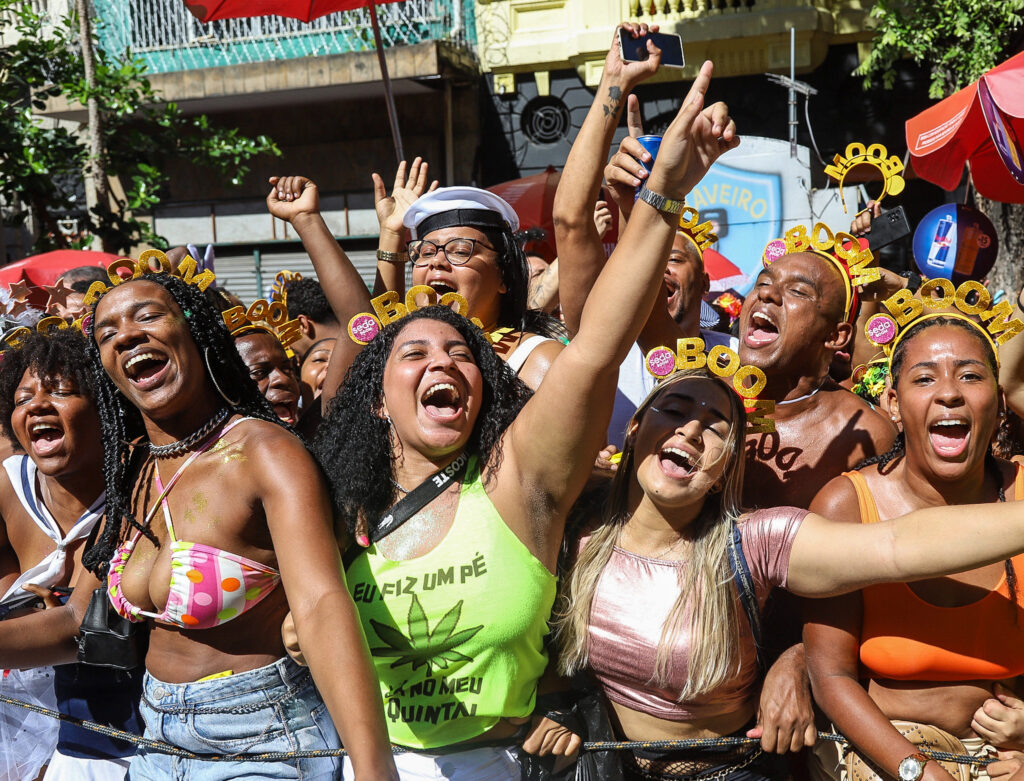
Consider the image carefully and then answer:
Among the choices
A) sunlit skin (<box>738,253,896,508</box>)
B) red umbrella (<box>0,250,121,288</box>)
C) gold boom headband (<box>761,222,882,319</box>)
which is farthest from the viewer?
red umbrella (<box>0,250,121,288</box>)

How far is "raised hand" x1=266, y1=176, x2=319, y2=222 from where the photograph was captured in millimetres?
3623

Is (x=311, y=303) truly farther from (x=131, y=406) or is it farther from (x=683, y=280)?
(x=131, y=406)

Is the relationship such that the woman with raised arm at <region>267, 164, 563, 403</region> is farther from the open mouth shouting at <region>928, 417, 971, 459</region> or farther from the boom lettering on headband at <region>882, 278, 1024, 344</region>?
the open mouth shouting at <region>928, 417, 971, 459</region>

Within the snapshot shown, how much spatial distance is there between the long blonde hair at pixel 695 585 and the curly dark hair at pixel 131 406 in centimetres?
89

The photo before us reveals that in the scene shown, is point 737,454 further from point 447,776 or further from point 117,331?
point 117,331

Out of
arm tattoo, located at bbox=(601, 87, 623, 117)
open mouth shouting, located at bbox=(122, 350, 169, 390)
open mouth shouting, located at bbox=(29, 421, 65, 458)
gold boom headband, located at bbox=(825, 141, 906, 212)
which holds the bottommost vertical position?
open mouth shouting, located at bbox=(29, 421, 65, 458)

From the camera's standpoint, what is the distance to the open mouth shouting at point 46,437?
3201 millimetres

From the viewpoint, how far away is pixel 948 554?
7.23 feet

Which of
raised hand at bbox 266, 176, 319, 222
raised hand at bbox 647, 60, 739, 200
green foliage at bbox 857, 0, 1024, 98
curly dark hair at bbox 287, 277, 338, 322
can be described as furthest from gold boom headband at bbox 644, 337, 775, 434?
green foliage at bbox 857, 0, 1024, 98

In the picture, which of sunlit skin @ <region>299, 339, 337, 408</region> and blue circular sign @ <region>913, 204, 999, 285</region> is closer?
sunlit skin @ <region>299, 339, 337, 408</region>

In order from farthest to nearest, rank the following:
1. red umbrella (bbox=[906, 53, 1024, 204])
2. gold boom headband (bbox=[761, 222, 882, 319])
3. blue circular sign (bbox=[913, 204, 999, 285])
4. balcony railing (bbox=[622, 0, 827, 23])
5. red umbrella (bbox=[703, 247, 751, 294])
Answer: balcony railing (bbox=[622, 0, 827, 23]) → red umbrella (bbox=[703, 247, 751, 294]) → blue circular sign (bbox=[913, 204, 999, 285]) → red umbrella (bbox=[906, 53, 1024, 204]) → gold boom headband (bbox=[761, 222, 882, 319])

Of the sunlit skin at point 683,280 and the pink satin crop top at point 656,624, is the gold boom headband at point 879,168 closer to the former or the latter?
the sunlit skin at point 683,280

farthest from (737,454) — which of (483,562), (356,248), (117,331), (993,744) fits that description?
(356,248)

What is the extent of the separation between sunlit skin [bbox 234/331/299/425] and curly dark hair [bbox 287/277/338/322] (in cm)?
144
